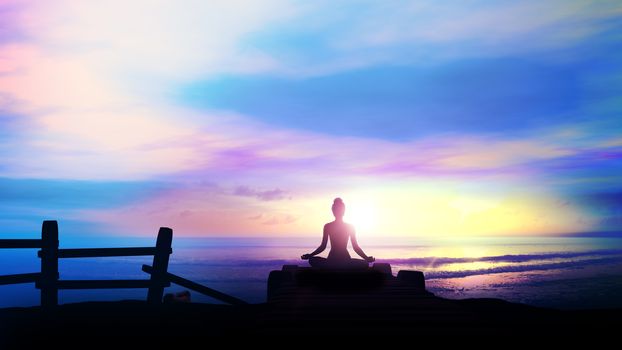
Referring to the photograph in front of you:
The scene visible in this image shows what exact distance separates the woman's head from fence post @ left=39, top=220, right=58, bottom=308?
688 centimetres

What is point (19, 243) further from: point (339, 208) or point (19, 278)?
point (339, 208)

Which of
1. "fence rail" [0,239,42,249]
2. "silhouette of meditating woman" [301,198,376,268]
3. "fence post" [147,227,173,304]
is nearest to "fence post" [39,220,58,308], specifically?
"fence rail" [0,239,42,249]

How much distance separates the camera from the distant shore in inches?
231

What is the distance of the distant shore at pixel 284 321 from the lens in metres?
5.86

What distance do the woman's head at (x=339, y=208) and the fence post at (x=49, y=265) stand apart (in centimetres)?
688

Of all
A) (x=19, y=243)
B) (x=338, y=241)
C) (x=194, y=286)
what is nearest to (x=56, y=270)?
(x=19, y=243)

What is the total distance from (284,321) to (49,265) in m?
9.58

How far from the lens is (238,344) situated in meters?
5.11

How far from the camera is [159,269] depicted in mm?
14656

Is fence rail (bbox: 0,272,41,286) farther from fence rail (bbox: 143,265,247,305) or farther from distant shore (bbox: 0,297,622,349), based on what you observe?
fence rail (bbox: 143,265,247,305)

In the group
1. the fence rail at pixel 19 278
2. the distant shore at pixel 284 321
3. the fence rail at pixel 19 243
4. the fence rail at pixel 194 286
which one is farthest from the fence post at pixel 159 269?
the fence rail at pixel 19 243

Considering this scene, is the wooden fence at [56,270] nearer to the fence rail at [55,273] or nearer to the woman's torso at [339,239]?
the fence rail at [55,273]

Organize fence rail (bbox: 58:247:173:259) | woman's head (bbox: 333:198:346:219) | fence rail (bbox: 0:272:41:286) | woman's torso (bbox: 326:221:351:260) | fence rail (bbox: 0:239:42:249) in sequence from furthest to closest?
fence rail (bbox: 58:247:173:259) → fence rail (bbox: 0:239:42:249) → fence rail (bbox: 0:272:41:286) → woman's torso (bbox: 326:221:351:260) → woman's head (bbox: 333:198:346:219)

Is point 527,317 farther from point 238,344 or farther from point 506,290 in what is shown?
point 506,290
